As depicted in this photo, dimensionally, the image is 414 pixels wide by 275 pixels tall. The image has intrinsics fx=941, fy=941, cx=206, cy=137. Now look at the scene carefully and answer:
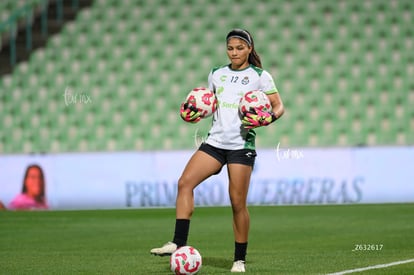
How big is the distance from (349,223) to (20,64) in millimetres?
11246

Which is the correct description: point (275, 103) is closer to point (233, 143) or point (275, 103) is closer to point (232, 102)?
point (232, 102)

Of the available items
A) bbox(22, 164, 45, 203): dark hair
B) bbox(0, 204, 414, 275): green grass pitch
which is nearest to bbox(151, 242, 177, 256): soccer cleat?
bbox(0, 204, 414, 275): green grass pitch

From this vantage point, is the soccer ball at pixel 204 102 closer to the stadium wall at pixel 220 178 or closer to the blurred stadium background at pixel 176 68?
the stadium wall at pixel 220 178

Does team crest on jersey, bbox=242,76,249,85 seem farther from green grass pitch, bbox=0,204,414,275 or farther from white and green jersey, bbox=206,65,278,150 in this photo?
green grass pitch, bbox=0,204,414,275

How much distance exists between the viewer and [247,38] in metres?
7.78

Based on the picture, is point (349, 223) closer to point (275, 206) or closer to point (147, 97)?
point (275, 206)

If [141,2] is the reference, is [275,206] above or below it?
below

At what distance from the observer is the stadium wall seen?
17.1m

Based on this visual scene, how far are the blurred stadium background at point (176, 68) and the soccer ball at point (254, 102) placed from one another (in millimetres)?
11640

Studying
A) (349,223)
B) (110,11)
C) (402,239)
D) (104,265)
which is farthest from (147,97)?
(104,265)

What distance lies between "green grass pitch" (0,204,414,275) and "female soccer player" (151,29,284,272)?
0.42 m

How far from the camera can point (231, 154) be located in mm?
7711

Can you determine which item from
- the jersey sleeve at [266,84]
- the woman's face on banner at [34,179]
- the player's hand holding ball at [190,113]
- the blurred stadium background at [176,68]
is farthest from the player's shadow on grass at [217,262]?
the blurred stadium background at [176,68]

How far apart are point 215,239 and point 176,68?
10473mm
